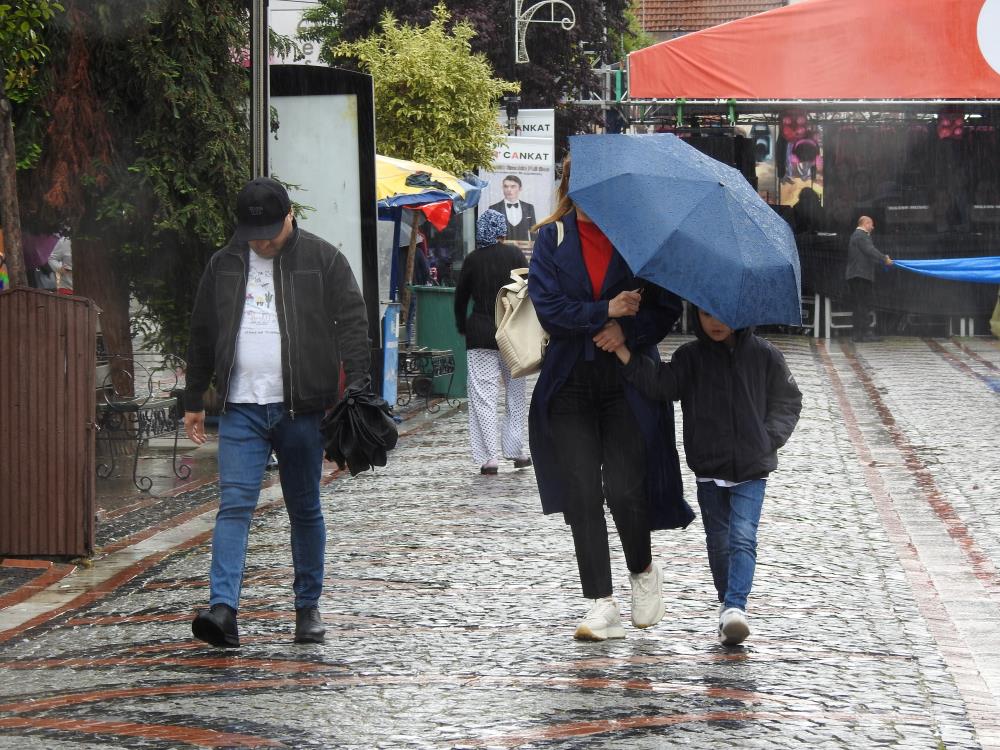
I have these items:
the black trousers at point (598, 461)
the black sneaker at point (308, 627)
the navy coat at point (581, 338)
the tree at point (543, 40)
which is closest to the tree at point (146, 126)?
the black sneaker at point (308, 627)

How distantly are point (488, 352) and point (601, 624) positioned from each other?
17.8 ft

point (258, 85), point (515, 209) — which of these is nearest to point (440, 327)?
point (258, 85)

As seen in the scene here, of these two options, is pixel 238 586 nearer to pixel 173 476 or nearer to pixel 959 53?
pixel 173 476

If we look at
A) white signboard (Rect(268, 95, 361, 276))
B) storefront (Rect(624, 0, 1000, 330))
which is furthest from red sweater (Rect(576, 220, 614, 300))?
storefront (Rect(624, 0, 1000, 330))

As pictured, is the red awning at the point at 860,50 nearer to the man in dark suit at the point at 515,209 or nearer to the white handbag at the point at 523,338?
the man in dark suit at the point at 515,209

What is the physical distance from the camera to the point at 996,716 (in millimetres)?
5293

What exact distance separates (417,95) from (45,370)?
13.0m

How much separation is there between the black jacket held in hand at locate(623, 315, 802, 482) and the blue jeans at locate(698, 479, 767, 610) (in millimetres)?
107

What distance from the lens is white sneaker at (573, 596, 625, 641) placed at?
20.0 feet

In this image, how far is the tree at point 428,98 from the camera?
20.2 m

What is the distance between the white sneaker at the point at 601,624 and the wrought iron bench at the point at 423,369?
31.9 feet

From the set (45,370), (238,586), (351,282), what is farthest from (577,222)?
(45,370)

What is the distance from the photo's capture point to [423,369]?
16.2 meters

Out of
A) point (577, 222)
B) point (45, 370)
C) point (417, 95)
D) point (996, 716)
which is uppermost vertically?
point (417, 95)
